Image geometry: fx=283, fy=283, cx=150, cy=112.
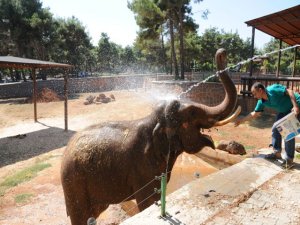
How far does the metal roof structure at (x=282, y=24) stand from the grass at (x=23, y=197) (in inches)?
439

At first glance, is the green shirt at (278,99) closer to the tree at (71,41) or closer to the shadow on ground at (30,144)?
the shadow on ground at (30,144)

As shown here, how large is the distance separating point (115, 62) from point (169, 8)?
55.1 m

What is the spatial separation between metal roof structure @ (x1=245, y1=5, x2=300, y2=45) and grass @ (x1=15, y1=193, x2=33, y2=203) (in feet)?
36.6

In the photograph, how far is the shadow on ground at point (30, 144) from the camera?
9592mm

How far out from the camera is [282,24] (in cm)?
1295

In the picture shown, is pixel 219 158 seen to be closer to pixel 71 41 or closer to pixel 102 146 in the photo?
pixel 102 146

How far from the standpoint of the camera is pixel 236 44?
5303cm

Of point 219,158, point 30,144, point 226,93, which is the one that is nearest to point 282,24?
point 219,158

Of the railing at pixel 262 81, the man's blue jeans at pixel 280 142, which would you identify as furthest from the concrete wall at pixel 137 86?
the man's blue jeans at pixel 280 142

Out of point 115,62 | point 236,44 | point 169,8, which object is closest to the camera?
point 169,8

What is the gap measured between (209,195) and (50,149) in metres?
8.13

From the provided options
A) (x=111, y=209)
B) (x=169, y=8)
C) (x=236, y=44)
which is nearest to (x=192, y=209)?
(x=111, y=209)

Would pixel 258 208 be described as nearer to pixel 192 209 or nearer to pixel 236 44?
pixel 192 209

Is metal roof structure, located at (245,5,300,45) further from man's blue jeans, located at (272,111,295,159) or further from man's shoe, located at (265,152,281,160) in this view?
man's shoe, located at (265,152,281,160)
